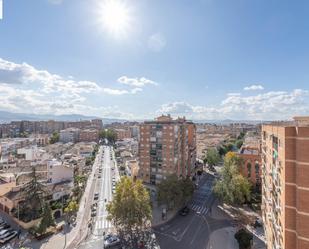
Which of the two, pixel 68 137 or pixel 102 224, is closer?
pixel 102 224

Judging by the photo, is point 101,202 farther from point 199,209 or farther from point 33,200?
point 199,209

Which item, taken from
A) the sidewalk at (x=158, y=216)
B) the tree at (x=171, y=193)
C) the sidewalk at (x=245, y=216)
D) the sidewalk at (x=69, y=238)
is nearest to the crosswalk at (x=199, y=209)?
the sidewalk at (x=245, y=216)

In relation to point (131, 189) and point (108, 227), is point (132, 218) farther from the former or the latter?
point (108, 227)

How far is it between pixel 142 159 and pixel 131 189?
60.2ft

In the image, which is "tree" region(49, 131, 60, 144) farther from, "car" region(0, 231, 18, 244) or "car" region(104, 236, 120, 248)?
"car" region(104, 236, 120, 248)

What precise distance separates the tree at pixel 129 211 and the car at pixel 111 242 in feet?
2.27

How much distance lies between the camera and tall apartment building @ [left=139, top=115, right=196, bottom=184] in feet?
148

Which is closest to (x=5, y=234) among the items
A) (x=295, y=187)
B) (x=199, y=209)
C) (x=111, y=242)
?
(x=111, y=242)

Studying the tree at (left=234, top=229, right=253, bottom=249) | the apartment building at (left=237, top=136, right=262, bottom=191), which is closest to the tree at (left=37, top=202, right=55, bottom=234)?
the tree at (left=234, top=229, right=253, bottom=249)

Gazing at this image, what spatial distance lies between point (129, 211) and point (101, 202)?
17.6 meters

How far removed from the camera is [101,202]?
4403 centimetres

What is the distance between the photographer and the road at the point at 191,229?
97.1 feet

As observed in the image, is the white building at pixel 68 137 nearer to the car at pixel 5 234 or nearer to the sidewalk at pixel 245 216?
the car at pixel 5 234

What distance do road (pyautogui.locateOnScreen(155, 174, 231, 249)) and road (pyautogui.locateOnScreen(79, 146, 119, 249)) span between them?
7.95m
